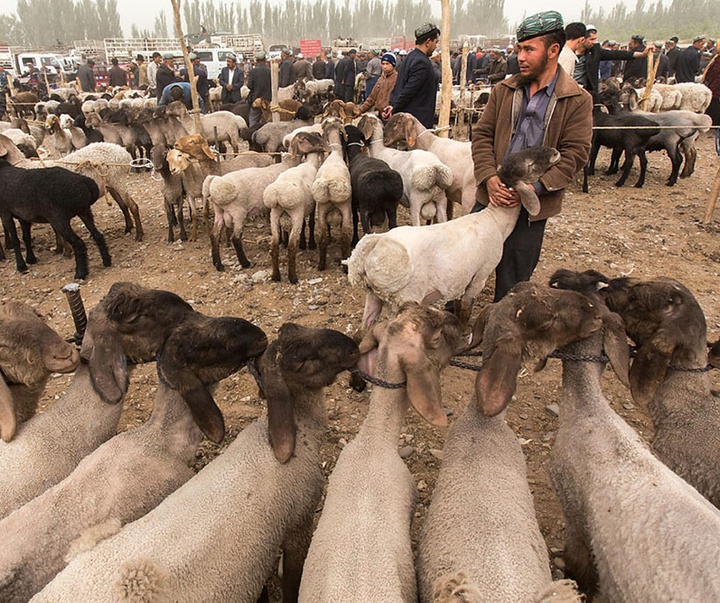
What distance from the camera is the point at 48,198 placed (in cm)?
634

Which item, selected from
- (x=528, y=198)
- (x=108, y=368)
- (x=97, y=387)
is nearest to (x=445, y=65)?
(x=528, y=198)

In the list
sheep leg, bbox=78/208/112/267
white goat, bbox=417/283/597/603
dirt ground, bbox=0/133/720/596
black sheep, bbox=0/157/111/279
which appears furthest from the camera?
sheep leg, bbox=78/208/112/267

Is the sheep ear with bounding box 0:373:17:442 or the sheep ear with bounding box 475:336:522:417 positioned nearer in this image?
the sheep ear with bounding box 475:336:522:417

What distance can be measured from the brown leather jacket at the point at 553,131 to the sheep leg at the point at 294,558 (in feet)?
9.57

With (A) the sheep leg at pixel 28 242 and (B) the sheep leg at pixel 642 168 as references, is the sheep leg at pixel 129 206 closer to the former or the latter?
(A) the sheep leg at pixel 28 242

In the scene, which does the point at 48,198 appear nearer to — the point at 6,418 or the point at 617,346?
the point at 6,418

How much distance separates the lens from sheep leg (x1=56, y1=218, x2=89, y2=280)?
6457mm

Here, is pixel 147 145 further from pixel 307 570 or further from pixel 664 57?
pixel 664 57

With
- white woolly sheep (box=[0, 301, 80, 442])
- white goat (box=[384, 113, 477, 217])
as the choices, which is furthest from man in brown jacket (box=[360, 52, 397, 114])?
white woolly sheep (box=[0, 301, 80, 442])

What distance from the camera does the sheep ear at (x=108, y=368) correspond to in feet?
9.54

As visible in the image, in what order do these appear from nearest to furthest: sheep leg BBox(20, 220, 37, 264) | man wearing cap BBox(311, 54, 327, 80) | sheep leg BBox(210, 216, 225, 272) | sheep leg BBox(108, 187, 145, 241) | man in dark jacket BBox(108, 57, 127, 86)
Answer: sheep leg BBox(210, 216, 225, 272)
sheep leg BBox(20, 220, 37, 264)
sheep leg BBox(108, 187, 145, 241)
man in dark jacket BBox(108, 57, 127, 86)
man wearing cap BBox(311, 54, 327, 80)

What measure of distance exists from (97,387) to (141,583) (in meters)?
1.42

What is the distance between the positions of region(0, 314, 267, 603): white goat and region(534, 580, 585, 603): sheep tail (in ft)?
5.67

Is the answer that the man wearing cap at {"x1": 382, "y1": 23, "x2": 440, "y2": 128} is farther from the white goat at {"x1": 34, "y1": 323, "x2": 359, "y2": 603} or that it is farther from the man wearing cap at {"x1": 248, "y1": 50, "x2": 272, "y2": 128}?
the man wearing cap at {"x1": 248, "y1": 50, "x2": 272, "y2": 128}
